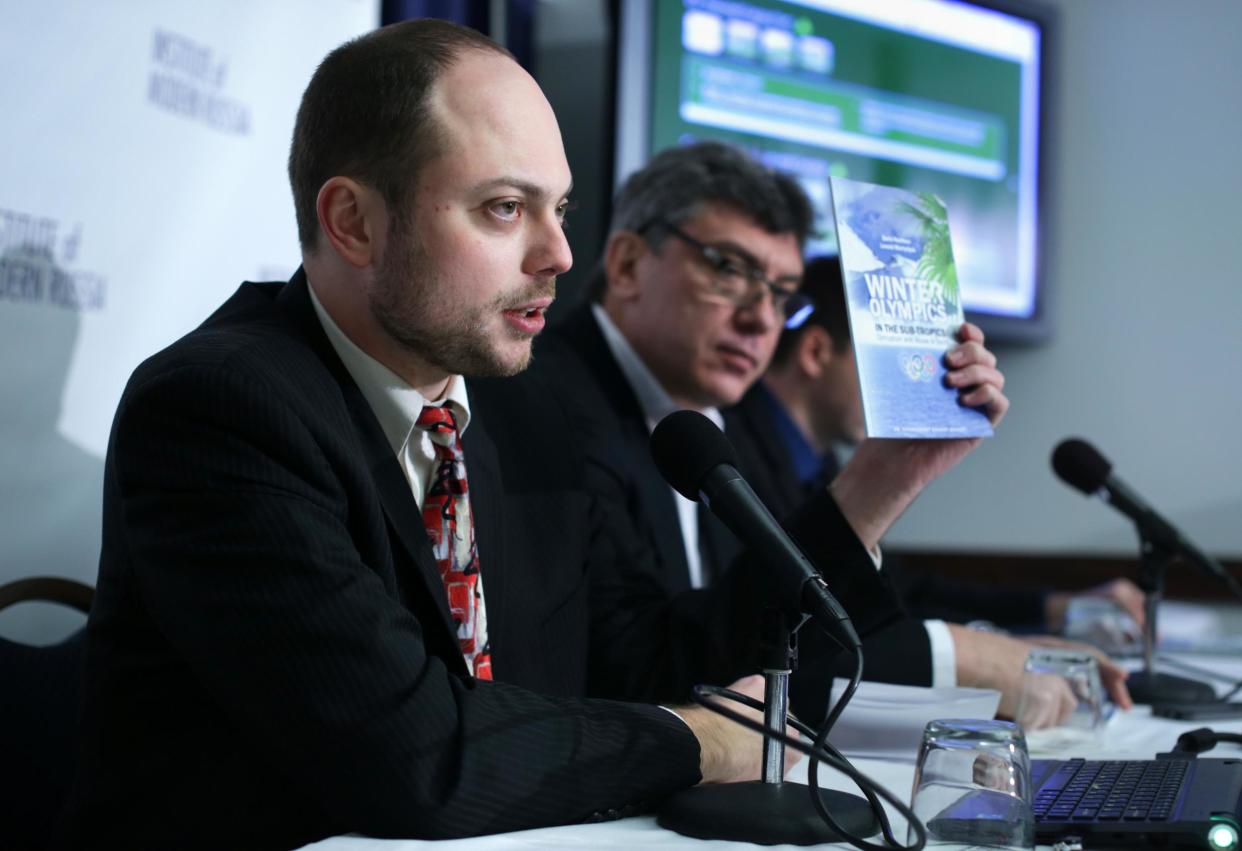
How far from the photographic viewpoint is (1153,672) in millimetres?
1896

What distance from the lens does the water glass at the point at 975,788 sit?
0.98 metres

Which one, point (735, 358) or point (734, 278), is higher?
point (734, 278)

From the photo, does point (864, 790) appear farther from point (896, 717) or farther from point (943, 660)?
point (943, 660)

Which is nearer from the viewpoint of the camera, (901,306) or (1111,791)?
(1111,791)

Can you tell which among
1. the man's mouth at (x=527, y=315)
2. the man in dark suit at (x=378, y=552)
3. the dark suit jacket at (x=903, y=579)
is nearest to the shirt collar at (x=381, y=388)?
the man in dark suit at (x=378, y=552)

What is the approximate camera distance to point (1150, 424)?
3.68 metres

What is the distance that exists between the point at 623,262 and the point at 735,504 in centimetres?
145

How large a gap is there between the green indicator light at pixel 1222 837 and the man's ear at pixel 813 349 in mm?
2090

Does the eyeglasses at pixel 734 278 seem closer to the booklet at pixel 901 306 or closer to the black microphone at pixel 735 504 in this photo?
the booklet at pixel 901 306

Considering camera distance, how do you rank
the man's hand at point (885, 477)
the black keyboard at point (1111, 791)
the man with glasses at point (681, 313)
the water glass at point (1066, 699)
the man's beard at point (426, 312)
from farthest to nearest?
the man with glasses at point (681, 313) → the water glass at point (1066, 699) → the man's hand at point (885, 477) → the man's beard at point (426, 312) → the black keyboard at point (1111, 791)

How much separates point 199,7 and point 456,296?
0.95 m

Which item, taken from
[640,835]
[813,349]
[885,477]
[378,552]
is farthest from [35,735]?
[813,349]

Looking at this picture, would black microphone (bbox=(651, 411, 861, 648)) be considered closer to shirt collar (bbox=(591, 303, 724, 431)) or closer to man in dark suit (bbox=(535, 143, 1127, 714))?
man in dark suit (bbox=(535, 143, 1127, 714))

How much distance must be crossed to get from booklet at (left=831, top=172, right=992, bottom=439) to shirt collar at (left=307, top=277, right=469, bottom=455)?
1.57ft
